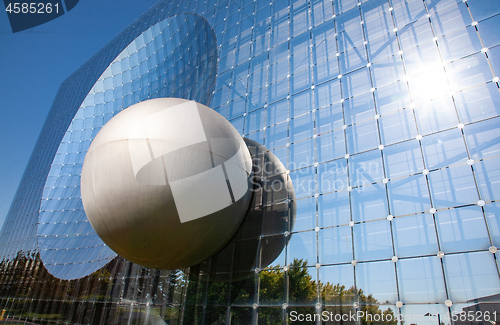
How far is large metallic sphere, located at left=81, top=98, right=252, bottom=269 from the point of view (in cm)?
710

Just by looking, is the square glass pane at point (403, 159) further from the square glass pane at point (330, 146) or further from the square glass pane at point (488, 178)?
the square glass pane at point (330, 146)

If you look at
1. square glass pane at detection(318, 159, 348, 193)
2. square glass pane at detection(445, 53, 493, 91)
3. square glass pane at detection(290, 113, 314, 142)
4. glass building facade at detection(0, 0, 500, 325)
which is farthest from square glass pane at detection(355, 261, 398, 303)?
square glass pane at detection(445, 53, 493, 91)

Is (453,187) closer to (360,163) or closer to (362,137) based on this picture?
(360,163)

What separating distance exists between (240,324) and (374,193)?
15.7 feet

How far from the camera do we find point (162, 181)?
7051 mm

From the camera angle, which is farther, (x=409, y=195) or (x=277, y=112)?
(x=277, y=112)

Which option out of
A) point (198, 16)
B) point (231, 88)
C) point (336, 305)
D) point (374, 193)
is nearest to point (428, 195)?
point (374, 193)

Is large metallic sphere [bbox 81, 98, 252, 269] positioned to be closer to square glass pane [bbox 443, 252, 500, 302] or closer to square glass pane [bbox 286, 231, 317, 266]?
square glass pane [bbox 286, 231, 317, 266]

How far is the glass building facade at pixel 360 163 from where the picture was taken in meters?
6.16

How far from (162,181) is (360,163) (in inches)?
188

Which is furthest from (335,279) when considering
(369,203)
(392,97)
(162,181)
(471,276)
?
(392,97)

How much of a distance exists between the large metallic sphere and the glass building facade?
193cm

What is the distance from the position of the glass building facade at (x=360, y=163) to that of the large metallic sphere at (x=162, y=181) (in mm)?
1935

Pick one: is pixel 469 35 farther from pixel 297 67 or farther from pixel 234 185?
pixel 234 185
